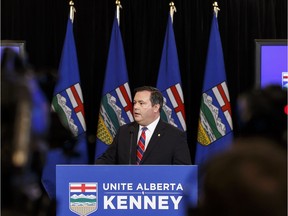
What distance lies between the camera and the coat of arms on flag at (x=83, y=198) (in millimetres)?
4480

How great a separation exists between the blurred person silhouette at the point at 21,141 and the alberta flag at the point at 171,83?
21.3 feet

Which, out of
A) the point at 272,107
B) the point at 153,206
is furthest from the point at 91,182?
the point at 272,107

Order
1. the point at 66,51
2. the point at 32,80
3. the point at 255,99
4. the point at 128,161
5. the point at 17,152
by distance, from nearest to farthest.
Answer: the point at 17,152 → the point at 32,80 → the point at 255,99 → the point at 128,161 → the point at 66,51

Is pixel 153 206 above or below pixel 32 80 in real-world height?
below

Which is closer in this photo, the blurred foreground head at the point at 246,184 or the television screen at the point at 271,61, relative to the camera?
the blurred foreground head at the point at 246,184

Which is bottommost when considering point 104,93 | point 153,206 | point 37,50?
point 153,206

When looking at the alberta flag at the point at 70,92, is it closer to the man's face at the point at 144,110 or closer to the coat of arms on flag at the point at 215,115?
the coat of arms on flag at the point at 215,115

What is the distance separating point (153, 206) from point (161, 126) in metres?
1.48

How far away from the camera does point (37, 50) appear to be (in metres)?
8.00

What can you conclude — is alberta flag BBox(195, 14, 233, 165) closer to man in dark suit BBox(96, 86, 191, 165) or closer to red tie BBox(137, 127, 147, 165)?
man in dark suit BBox(96, 86, 191, 165)

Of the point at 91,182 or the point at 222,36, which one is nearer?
the point at 91,182

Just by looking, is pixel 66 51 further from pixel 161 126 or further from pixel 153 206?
pixel 153 206

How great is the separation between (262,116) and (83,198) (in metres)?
3.15

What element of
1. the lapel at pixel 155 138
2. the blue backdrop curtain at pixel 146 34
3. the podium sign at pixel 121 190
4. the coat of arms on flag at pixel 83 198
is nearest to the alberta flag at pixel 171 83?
the blue backdrop curtain at pixel 146 34
